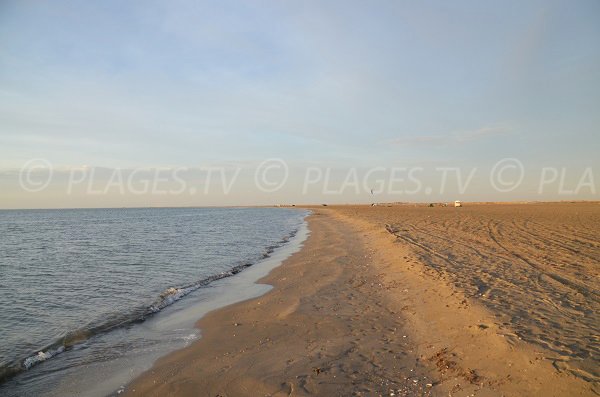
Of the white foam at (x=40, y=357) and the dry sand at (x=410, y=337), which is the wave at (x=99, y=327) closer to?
the white foam at (x=40, y=357)

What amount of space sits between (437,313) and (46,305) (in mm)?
11041

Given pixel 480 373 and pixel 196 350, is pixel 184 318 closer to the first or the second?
pixel 196 350

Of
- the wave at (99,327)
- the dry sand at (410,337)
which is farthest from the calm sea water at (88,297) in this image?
the dry sand at (410,337)

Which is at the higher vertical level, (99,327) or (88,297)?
(99,327)

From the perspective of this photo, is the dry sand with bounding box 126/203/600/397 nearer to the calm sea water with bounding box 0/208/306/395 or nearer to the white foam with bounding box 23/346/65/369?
the calm sea water with bounding box 0/208/306/395

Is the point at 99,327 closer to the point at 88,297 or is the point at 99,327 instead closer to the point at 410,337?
the point at 88,297

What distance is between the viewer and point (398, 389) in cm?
486

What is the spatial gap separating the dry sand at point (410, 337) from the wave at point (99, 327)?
81.3 inches

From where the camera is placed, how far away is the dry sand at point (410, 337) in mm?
4984

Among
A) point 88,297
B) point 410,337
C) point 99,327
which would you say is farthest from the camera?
point 88,297

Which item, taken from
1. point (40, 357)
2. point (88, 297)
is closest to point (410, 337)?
point (40, 357)

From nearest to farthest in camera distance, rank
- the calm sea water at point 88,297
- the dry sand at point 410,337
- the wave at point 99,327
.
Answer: the dry sand at point 410,337, the wave at point 99,327, the calm sea water at point 88,297

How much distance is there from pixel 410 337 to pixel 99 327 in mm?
7338

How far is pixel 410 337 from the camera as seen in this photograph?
22.3 feet
